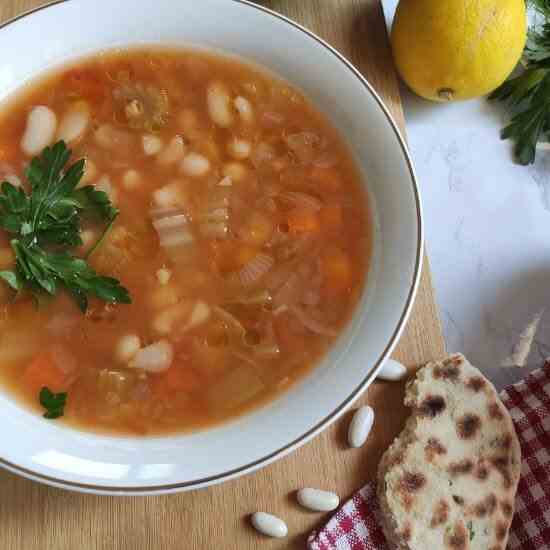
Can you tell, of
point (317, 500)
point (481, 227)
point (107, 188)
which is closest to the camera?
point (317, 500)

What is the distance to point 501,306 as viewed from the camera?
9.52 ft

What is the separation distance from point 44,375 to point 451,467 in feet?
4.14

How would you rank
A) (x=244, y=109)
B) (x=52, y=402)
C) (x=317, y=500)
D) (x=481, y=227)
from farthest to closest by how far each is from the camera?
(x=481, y=227), (x=244, y=109), (x=317, y=500), (x=52, y=402)

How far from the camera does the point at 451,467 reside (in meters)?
2.39

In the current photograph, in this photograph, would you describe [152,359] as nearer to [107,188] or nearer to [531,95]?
[107,188]

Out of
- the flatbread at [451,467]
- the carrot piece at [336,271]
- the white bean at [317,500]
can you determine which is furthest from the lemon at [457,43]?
the white bean at [317,500]

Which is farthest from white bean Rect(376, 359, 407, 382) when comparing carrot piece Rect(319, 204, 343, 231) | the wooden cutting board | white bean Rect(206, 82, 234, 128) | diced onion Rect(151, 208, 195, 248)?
white bean Rect(206, 82, 234, 128)

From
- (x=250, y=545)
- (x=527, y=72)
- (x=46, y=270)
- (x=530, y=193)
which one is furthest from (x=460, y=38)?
(x=250, y=545)

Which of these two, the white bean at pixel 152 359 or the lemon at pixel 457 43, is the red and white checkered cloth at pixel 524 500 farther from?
the lemon at pixel 457 43

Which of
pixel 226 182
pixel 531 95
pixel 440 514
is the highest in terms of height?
pixel 226 182

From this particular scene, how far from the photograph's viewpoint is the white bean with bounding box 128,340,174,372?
7.52 ft

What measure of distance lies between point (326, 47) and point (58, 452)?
5.05 ft

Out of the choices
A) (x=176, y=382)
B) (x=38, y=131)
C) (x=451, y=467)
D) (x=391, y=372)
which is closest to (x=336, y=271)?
(x=391, y=372)

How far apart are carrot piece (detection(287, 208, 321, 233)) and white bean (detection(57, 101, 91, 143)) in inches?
29.0
